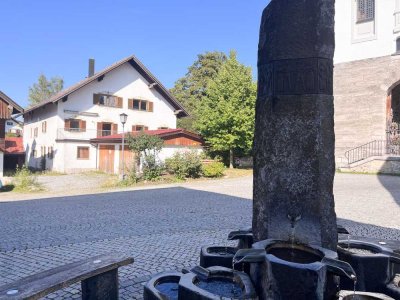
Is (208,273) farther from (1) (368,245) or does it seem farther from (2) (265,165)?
(1) (368,245)

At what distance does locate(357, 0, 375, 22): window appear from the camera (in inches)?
864

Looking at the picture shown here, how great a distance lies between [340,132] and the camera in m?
23.3

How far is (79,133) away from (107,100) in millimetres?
3738

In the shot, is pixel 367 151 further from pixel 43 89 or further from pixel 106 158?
pixel 43 89

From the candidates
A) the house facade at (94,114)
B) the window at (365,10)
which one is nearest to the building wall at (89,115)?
the house facade at (94,114)

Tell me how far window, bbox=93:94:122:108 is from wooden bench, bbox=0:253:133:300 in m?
26.4

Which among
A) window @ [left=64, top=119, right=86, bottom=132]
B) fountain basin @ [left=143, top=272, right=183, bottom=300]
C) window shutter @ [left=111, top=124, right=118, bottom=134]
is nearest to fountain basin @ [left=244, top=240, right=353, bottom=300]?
fountain basin @ [left=143, top=272, right=183, bottom=300]

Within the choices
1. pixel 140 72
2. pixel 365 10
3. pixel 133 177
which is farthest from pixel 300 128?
pixel 140 72

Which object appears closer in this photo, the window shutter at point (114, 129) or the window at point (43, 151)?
the window shutter at point (114, 129)

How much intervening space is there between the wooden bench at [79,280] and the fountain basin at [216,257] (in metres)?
0.77

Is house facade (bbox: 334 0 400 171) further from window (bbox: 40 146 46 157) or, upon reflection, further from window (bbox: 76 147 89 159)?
window (bbox: 40 146 46 157)

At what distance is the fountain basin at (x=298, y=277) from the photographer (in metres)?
2.29

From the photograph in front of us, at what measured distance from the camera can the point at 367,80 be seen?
870 inches

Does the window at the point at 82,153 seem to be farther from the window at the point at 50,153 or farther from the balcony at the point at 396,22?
the balcony at the point at 396,22
